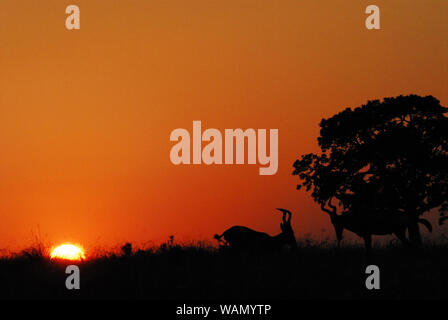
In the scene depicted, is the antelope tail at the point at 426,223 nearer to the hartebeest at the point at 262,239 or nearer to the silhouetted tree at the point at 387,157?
the silhouetted tree at the point at 387,157

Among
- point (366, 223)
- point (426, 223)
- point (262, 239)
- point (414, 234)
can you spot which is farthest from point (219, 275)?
point (426, 223)

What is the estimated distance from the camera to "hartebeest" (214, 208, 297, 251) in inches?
896

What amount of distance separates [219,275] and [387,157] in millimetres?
14449

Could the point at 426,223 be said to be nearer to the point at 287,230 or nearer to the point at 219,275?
the point at 287,230

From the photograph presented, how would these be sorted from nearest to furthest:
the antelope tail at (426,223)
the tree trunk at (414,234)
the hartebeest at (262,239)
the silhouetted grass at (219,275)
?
the silhouetted grass at (219,275) < the hartebeest at (262,239) < the tree trunk at (414,234) < the antelope tail at (426,223)

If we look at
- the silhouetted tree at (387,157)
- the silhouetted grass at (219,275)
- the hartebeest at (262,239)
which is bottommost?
the silhouetted grass at (219,275)

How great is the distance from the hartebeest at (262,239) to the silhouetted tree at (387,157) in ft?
19.8

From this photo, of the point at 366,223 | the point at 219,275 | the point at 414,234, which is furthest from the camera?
the point at 414,234

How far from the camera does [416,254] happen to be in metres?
21.7

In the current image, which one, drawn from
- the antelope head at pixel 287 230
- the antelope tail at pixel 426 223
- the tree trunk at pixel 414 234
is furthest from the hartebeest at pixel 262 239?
the antelope tail at pixel 426 223

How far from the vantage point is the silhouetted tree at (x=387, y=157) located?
29.0 meters

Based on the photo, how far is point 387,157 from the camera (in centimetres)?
2919
